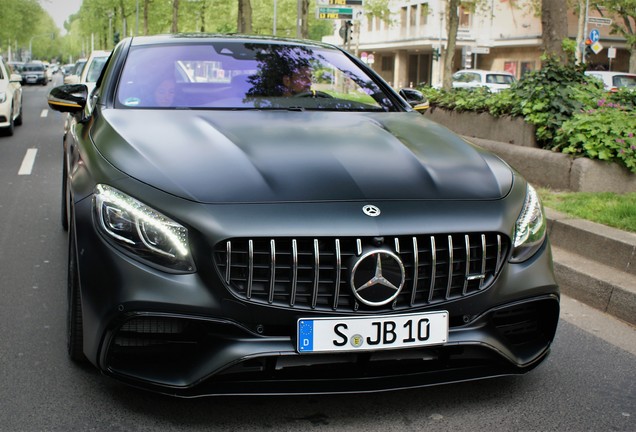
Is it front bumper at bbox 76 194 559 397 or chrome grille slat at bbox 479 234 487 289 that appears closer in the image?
front bumper at bbox 76 194 559 397

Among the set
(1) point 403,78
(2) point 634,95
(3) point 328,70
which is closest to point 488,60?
(1) point 403,78

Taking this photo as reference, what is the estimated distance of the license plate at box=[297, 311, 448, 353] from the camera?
2932mm

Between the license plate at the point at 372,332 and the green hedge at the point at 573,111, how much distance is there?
16.3 feet

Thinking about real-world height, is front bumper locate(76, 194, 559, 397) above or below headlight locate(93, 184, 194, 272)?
below

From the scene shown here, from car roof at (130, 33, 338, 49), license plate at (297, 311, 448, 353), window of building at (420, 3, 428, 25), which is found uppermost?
window of building at (420, 3, 428, 25)

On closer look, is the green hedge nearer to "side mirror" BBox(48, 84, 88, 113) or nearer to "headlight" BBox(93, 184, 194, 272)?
"side mirror" BBox(48, 84, 88, 113)

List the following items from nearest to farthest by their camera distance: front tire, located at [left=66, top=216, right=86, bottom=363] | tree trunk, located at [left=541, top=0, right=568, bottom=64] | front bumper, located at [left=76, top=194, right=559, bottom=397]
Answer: front bumper, located at [left=76, top=194, right=559, bottom=397] → front tire, located at [left=66, top=216, right=86, bottom=363] → tree trunk, located at [left=541, top=0, right=568, bottom=64]

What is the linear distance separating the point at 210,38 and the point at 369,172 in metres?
1.97

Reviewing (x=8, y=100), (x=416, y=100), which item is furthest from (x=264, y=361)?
(x=8, y=100)

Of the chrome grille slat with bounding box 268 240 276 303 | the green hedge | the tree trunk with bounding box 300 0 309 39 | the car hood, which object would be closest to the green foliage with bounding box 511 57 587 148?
the green hedge

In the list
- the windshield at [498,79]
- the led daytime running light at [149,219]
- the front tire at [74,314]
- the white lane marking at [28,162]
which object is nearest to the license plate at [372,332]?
the led daytime running light at [149,219]

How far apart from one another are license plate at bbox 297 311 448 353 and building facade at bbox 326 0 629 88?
39817mm

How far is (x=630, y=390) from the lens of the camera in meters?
3.68

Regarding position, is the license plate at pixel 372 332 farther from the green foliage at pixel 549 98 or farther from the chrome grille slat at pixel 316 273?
the green foliage at pixel 549 98
